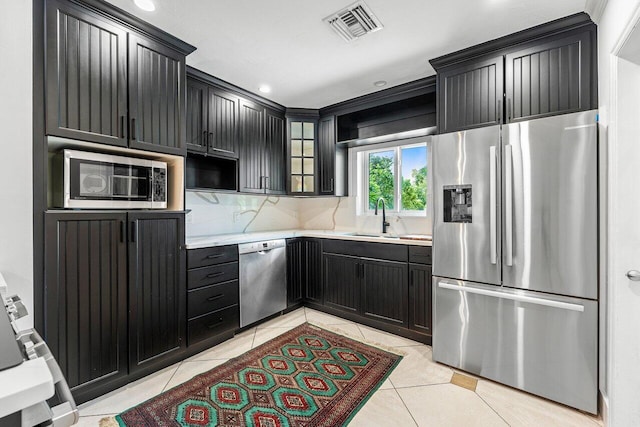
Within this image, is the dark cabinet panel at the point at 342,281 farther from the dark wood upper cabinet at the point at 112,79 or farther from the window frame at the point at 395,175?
the dark wood upper cabinet at the point at 112,79

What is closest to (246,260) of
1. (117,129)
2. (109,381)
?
(109,381)

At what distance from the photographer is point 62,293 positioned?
176cm

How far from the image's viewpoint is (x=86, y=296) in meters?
1.85

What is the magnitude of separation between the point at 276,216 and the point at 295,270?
94 cm

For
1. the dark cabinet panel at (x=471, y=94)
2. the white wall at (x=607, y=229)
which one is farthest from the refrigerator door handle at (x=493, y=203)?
the white wall at (x=607, y=229)

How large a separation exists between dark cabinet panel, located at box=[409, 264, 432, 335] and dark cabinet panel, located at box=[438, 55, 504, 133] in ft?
4.10

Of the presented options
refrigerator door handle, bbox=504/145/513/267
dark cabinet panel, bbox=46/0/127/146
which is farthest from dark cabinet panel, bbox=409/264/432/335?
dark cabinet panel, bbox=46/0/127/146

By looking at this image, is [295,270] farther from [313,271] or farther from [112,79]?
[112,79]

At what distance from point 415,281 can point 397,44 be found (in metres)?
1.99

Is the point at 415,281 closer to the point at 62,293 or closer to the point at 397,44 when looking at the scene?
the point at 397,44

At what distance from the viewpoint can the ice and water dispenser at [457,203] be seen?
2.19 metres

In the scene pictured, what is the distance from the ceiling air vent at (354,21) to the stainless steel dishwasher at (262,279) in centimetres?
201

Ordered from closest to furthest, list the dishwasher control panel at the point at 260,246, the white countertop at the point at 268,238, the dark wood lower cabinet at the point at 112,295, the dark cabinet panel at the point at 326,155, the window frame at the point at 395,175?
the dark wood lower cabinet at the point at 112,295 → the white countertop at the point at 268,238 → the dishwasher control panel at the point at 260,246 → the window frame at the point at 395,175 → the dark cabinet panel at the point at 326,155

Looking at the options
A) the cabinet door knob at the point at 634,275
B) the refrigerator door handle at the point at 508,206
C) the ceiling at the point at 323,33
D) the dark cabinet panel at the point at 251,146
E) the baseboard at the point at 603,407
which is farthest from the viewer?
the dark cabinet panel at the point at 251,146
